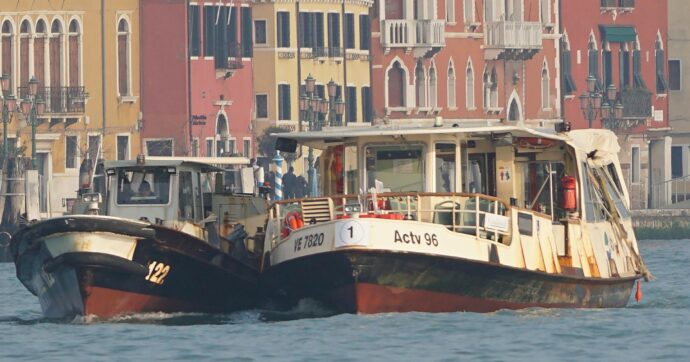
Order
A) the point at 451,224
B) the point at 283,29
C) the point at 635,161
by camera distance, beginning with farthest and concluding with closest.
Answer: the point at 635,161
the point at 283,29
the point at 451,224

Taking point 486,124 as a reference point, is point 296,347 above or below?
below

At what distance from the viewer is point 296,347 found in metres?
33.1

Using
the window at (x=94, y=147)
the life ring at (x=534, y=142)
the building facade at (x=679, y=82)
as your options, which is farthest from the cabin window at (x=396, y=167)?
the building facade at (x=679, y=82)

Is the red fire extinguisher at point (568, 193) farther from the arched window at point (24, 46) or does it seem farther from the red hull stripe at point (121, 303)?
the arched window at point (24, 46)

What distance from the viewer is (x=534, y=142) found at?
38.4 m

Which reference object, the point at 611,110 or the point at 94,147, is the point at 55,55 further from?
the point at 611,110

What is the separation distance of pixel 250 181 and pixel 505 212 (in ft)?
116

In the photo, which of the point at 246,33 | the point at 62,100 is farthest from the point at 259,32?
the point at 62,100

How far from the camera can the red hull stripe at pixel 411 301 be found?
35.3m

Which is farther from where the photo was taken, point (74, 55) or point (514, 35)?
point (514, 35)

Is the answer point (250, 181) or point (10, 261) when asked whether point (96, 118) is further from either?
point (10, 261)

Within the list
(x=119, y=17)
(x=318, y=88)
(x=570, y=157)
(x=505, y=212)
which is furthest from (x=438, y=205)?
(x=318, y=88)

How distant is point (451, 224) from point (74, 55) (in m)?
43.4

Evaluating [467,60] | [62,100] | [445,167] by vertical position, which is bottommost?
[445,167]
